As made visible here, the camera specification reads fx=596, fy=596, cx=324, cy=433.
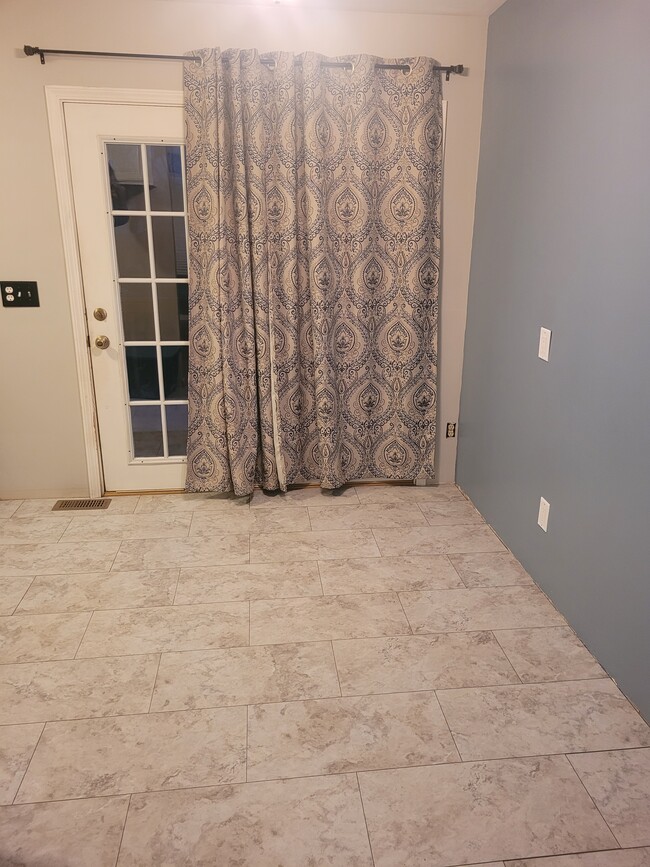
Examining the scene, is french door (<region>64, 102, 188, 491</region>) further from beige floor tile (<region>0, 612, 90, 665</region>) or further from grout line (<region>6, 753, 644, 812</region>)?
grout line (<region>6, 753, 644, 812</region>)

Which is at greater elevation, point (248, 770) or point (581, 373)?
point (581, 373)

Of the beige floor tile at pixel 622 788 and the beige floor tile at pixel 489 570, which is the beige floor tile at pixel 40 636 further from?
the beige floor tile at pixel 622 788

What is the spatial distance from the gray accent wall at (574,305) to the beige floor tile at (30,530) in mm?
2132

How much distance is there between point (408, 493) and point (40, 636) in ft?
6.42

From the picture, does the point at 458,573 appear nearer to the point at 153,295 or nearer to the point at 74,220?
the point at 153,295

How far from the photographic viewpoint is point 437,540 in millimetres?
2838

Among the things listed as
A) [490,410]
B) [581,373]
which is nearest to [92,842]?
[581,373]

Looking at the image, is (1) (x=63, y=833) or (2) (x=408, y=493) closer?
(1) (x=63, y=833)

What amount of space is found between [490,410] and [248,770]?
6.40 feet

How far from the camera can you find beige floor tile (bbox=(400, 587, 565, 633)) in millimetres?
2223

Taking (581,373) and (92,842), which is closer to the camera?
(92,842)

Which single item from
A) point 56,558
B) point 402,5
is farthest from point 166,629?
point 402,5

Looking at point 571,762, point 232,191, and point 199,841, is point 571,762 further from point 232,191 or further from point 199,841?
point 232,191

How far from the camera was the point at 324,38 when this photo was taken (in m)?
2.77
